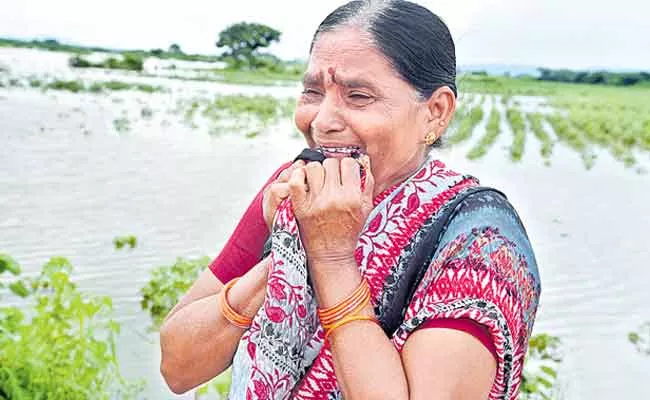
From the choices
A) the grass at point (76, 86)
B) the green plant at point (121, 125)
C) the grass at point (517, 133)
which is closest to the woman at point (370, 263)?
the grass at point (517, 133)

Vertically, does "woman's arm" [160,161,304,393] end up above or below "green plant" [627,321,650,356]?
above

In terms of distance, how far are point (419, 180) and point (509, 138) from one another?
53.8 feet

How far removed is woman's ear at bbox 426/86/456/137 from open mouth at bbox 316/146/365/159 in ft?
0.53

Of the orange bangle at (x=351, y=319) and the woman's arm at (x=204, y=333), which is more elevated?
the orange bangle at (x=351, y=319)

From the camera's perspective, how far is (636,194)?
11.6m

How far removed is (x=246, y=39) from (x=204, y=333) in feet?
172

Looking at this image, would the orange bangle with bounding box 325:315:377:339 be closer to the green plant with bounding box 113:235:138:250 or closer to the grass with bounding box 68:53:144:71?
A: the green plant with bounding box 113:235:138:250

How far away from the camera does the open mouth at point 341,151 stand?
1.37m

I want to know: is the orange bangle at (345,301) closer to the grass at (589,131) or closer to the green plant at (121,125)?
the grass at (589,131)

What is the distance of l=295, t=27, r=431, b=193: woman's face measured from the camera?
139cm

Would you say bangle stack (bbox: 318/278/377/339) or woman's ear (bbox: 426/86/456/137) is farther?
woman's ear (bbox: 426/86/456/137)

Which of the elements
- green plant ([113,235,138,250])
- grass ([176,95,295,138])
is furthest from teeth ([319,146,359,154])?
grass ([176,95,295,138])

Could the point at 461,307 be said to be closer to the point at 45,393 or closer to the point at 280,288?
the point at 280,288

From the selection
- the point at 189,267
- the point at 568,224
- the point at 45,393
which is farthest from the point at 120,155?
the point at 45,393
